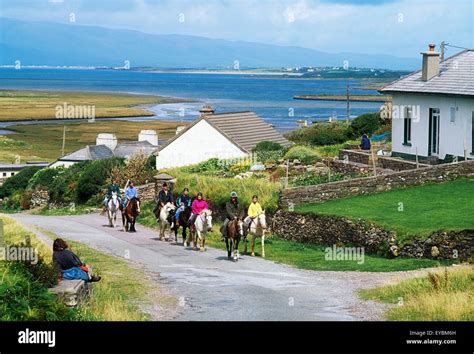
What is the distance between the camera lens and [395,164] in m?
40.0

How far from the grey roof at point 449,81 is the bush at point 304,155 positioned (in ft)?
15.9

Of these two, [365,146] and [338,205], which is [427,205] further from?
[365,146]

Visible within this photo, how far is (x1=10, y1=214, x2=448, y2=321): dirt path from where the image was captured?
19.0m

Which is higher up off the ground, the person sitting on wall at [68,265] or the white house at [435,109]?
the white house at [435,109]

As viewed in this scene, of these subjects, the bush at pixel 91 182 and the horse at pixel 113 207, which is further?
the bush at pixel 91 182

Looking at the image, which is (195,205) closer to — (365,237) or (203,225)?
(203,225)

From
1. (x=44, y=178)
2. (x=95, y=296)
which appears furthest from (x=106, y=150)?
(x=95, y=296)

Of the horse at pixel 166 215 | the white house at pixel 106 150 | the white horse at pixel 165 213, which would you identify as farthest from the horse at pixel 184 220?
the white house at pixel 106 150

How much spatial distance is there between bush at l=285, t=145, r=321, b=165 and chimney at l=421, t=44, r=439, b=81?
275 inches

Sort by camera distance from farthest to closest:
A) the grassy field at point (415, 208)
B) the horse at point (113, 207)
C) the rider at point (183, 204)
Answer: the horse at point (113, 207)
the rider at point (183, 204)
the grassy field at point (415, 208)

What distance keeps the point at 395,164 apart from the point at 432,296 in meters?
21.5

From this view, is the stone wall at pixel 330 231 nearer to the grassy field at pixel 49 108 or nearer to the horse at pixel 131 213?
the horse at pixel 131 213

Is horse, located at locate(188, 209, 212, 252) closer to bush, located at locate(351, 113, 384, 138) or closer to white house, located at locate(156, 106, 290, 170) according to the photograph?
white house, located at locate(156, 106, 290, 170)

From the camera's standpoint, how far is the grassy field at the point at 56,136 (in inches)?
4284
